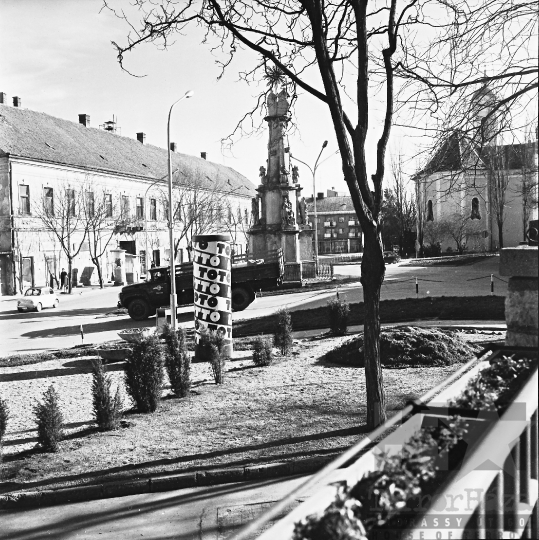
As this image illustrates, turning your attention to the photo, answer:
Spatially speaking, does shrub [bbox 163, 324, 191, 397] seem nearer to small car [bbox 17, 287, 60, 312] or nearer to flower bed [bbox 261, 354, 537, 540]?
flower bed [bbox 261, 354, 537, 540]

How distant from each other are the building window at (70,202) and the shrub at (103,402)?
35.1 meters

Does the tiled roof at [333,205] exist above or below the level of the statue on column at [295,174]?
above

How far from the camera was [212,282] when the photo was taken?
596 inches

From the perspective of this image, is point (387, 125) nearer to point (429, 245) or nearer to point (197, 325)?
point (197, 325)

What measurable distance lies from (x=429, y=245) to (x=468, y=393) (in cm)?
5820

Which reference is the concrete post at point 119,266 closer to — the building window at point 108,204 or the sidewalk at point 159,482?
the building window at point 108,204

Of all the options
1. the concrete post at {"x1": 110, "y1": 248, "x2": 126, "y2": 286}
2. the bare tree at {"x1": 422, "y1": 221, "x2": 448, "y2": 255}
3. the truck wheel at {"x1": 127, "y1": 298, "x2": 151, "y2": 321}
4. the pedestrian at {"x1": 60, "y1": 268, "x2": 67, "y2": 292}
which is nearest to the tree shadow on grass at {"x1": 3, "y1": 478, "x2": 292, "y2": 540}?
the truck wheel at {"x1": 127, "y1": 298, "x2": 151, "y2": 321}

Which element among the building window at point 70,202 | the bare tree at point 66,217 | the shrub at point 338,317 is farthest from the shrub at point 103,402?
the building window at point 70,202

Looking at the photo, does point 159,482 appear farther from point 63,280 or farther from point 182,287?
point 63,280

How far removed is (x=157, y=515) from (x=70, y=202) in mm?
39739

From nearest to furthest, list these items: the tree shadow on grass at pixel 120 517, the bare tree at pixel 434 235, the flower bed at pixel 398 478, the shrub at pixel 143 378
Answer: the flower bed at pixel 398 478, the tree shadow on grass at pixel 120 517, the shrub at pixel 143 378, the bare tree at pixel 434 235

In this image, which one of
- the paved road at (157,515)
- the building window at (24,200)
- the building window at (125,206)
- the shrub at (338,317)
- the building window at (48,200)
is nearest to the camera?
the paved road at (157,515)

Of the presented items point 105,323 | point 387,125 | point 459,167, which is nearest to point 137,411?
point 387,125

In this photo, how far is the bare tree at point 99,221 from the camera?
149 ft
